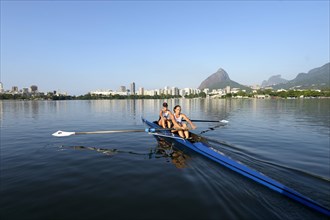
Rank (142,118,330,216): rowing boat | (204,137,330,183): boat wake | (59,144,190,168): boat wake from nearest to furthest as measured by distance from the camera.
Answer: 1. (142,118,330,216): rowing boat
2. (204,137,330,183): boat wake
3. (59,144,190,168): boat wake

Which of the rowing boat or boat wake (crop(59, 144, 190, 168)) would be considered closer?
the rowing boat

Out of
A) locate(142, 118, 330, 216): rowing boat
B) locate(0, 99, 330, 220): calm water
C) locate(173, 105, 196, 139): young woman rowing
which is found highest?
Answer: locate(173, 105, 196, 139): young woman rowing

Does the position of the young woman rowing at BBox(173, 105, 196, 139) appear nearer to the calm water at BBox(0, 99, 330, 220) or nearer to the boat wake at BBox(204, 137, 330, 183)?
the calm water at BBox(0, 99, 330, 220)

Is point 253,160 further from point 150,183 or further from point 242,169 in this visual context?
point 150,183

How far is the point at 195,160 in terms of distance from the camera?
868 cm

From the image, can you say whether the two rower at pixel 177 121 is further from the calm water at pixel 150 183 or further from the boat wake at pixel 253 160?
the boat wake at pixel 253 160

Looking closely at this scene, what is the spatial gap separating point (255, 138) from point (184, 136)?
223 inches

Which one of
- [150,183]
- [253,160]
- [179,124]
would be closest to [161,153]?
[179,124]

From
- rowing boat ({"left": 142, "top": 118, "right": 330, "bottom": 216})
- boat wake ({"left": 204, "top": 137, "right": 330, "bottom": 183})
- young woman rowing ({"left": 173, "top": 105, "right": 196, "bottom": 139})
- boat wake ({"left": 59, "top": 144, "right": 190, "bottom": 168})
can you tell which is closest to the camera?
rowing boat ({"left": 142, "top": 118, "right": 330, "bottom": 216})

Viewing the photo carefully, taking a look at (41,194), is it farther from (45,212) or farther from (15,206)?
(45,212)

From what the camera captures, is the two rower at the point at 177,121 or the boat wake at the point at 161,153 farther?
the two rower at the point at 177,121

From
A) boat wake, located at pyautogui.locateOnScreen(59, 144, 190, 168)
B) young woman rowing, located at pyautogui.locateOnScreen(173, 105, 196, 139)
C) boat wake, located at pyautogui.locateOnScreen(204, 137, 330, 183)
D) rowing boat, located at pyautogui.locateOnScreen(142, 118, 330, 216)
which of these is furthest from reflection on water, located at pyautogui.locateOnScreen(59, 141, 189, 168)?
boat wake, located at pyautogui.locateOnScreen(204, 137, 330, 183)

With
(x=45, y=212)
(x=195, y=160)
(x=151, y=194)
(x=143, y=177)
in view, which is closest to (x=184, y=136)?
(x=195, y=160)

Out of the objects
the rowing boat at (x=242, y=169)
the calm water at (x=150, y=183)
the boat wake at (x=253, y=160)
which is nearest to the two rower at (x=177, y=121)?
the rowing boat at (x=242, y=169)
